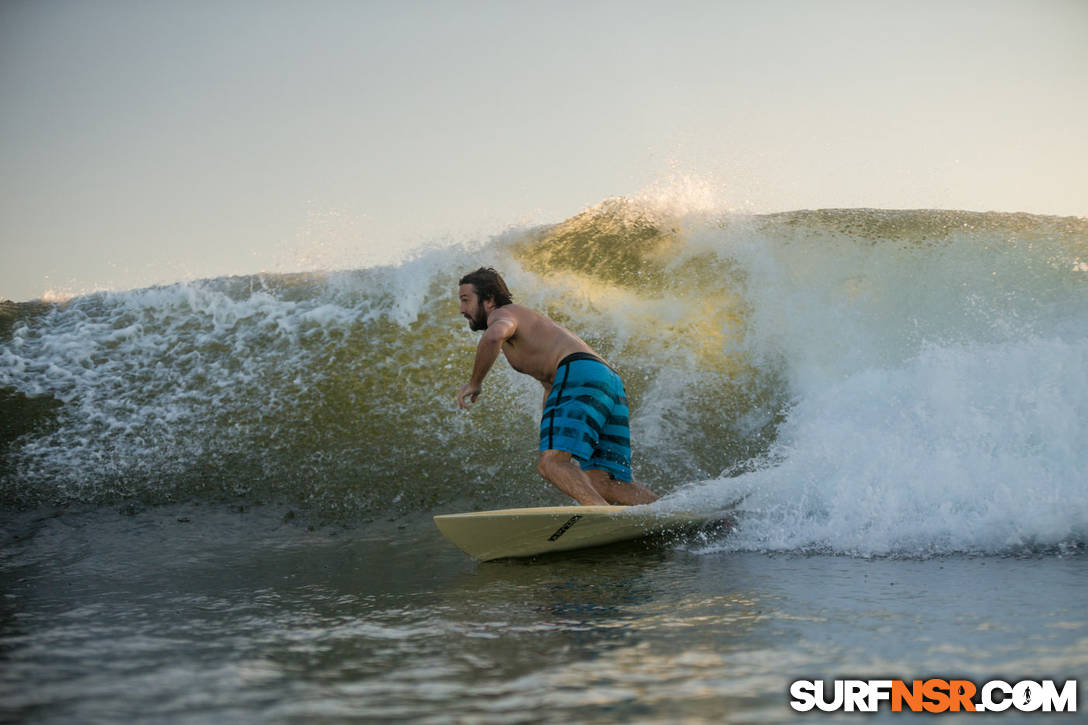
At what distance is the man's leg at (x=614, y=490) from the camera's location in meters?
4.90

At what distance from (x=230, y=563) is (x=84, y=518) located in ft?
7.62

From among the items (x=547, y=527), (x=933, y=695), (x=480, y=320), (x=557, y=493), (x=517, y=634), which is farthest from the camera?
(x=557, y=493)

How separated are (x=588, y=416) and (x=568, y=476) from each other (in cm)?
35

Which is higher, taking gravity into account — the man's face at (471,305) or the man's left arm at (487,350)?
the man's face at (471,305)

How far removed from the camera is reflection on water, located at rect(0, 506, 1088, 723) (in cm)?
190

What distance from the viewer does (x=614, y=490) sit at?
4926 mm

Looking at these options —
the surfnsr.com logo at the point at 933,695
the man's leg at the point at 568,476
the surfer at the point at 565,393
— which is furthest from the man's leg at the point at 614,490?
the surfnsr.com logo at the point at 933,695

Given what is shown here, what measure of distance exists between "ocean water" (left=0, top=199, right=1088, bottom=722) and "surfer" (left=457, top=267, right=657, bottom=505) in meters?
0.45

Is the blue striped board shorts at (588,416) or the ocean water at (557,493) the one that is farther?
the blue striped board shorts at (588,416)

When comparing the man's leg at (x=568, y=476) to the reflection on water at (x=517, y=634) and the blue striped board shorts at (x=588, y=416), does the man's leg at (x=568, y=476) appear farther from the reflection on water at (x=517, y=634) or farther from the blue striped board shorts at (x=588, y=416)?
the reflection on water at (x=517, y=634)

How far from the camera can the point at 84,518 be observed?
6238 mm

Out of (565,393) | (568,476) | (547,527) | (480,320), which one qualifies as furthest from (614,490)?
(480,320)

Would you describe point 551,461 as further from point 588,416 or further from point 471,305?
point 471,305

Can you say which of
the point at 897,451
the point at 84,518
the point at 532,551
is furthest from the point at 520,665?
the point at 84,518
